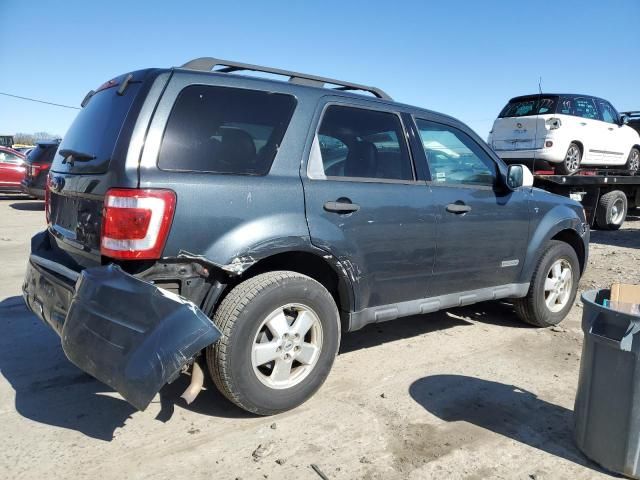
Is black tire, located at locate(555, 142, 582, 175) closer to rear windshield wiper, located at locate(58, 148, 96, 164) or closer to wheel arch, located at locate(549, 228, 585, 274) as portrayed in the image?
wheel arch, located at locate(549, 228, 585, 274)

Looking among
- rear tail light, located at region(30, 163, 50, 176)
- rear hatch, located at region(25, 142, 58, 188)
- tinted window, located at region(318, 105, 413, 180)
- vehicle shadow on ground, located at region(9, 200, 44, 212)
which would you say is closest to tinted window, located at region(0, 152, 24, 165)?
vehicle shadow on ground, located at region(9, 200, 44, 212)

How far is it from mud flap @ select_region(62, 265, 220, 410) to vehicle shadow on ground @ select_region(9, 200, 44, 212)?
12912 mm

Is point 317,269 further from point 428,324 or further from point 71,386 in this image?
point 428,324

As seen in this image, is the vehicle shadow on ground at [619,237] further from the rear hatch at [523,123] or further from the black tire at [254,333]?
the black tire at [254,333]

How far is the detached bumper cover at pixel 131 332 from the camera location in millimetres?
2406

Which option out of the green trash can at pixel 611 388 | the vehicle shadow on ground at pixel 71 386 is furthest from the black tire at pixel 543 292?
the green trash can at pixel 611 388

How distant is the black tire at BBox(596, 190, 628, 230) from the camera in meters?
11.2

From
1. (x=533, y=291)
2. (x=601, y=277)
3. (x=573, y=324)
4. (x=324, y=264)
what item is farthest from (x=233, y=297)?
(x=601, y=277)

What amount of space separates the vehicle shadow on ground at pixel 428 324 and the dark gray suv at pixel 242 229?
751 millimetres

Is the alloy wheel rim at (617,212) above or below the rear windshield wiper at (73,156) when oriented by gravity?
below

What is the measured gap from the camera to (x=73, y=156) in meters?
3.17

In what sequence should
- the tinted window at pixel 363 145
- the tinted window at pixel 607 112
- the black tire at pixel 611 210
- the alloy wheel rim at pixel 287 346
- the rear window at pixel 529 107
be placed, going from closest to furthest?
the alloy wheel rim at pixel 287 346
the tinted window at pixel 363 145
the rear window at pixel 529 107
the black tire at pixel 611 210
the tinted window at pixel 607 112

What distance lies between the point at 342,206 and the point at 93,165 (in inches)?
56.5

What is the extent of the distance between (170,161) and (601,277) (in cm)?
619
